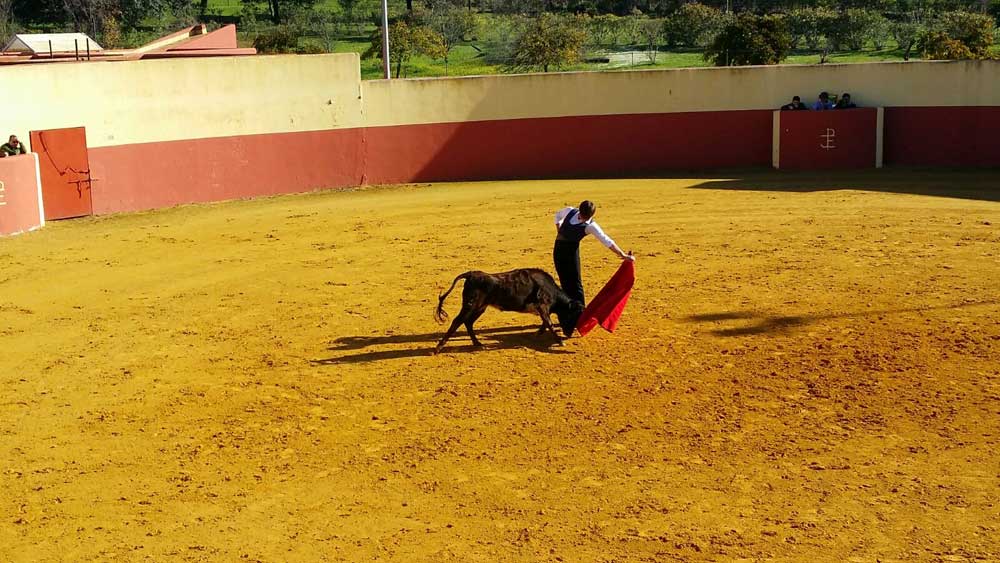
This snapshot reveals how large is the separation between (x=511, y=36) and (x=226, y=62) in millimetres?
16584

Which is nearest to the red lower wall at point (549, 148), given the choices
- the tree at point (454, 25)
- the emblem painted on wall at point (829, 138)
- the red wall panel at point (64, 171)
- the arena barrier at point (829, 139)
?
the arena barrier at point (829, 139)

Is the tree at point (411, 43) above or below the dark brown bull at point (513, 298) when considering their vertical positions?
above

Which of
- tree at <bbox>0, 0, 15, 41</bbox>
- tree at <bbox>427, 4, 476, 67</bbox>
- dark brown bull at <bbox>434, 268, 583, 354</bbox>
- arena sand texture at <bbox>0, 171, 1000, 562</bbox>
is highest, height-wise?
tree at <bbox>0, 0, 15, 41</bbox>

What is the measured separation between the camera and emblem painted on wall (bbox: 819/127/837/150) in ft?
77.0

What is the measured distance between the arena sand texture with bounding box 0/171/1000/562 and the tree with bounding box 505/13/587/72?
15.2m

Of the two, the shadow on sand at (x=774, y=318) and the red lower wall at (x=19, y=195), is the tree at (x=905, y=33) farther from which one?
the red lower wall at (x=19, y=195)

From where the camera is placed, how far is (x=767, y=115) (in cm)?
2389

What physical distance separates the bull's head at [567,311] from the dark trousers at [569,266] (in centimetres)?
15

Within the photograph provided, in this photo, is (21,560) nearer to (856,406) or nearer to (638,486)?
(638,486)

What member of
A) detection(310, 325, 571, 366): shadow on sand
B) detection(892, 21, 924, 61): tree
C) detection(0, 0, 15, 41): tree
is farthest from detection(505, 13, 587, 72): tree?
detection(310, 325, 571, 366): shadow on sand

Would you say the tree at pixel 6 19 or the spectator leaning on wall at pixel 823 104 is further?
the tree at pixel 6 19

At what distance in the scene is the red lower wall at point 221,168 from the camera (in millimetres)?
20234

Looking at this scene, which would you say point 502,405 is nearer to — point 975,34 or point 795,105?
point 795,105

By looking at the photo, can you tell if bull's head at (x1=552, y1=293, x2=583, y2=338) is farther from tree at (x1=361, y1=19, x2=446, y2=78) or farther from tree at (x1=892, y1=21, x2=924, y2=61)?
tree at (x1=892, y1=21, x2=924, y2=61)
